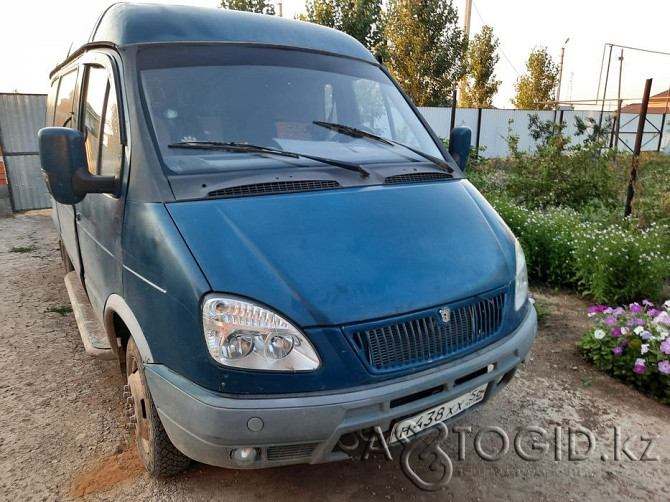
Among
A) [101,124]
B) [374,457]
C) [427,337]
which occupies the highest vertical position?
[101,124]

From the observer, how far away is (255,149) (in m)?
2.52

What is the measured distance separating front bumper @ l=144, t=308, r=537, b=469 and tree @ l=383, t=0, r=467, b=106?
19.5 meters

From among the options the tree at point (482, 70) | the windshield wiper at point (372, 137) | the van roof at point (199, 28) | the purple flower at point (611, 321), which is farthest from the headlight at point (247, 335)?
the tree at point (482, 70)

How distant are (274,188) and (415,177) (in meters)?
0.86

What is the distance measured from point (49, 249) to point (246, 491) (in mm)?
6171

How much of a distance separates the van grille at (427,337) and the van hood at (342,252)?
6 cm

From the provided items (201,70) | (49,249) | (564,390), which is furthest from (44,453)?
(49,249)

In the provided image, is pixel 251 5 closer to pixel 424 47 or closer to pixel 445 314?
pixel 424 47

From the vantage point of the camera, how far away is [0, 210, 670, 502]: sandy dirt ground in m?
2.51

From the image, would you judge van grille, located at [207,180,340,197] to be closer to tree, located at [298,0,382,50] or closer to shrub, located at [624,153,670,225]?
shrub, located at [624,153,670,225]

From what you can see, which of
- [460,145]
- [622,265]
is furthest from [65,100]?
[622,265]

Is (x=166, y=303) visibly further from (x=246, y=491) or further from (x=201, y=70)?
(x=201, y=70)

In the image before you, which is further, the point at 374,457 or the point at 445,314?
the point at 374,457

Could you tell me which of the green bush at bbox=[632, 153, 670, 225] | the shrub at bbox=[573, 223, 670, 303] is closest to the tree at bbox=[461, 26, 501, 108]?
the green bush at bbox=[632, 153, 670, 225]
